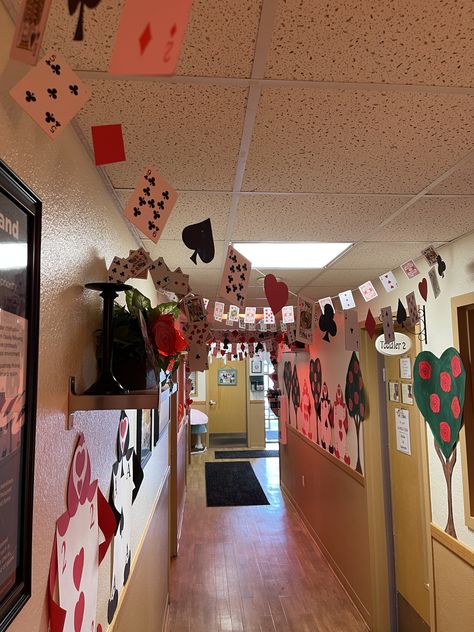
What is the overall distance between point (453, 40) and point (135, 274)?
3.64 ft

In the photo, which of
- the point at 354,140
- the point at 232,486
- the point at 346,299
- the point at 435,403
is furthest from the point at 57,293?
the point at 232,486

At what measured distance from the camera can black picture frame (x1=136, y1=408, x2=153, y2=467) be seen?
1997 millimetres

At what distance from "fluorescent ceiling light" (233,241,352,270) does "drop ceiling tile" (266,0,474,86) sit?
124 centimetres

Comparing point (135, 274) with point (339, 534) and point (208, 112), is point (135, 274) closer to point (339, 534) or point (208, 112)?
point (208, 112)

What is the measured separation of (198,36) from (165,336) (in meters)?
0.79

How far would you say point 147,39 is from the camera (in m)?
0.37

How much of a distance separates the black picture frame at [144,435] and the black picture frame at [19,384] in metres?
1.21

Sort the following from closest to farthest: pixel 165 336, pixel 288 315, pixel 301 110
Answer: pixel 301 110
pixel 165 336
pixel 288 315

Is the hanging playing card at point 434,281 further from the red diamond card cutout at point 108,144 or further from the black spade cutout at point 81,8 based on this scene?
the black spade cutout at point 81,8

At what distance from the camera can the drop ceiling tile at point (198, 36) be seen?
2.36 feet

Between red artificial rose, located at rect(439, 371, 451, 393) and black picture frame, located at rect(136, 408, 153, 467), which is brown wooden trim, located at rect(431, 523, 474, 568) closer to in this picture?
red artificial rose, located at rect(439, 371, 451, 393)

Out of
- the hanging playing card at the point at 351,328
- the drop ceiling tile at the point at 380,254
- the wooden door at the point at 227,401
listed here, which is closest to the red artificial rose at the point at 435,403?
the hanging playing card at the point at 351,328

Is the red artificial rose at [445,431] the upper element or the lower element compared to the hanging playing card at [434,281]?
lower

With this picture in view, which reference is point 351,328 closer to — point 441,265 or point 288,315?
point 441,265
